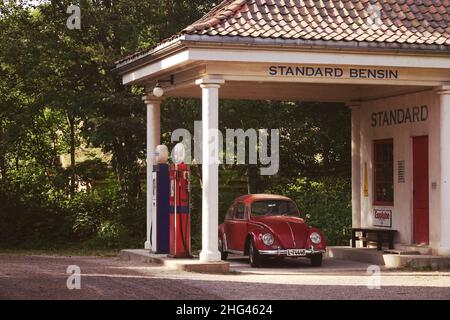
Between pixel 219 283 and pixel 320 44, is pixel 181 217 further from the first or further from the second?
pixel 320 44

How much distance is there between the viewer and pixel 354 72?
66.2 feet

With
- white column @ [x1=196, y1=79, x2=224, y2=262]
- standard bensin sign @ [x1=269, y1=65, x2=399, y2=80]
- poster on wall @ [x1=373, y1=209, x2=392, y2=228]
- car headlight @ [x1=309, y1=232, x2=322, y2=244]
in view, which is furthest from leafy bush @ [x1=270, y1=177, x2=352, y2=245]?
A: white column @ [x1=196, y1=79, x2=224, y2=262]

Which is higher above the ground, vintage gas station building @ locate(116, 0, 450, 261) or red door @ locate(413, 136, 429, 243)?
vintage gas station building @ locate(116, 0, 450, 261)

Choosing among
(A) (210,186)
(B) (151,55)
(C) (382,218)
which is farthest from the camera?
(C) (382,218)

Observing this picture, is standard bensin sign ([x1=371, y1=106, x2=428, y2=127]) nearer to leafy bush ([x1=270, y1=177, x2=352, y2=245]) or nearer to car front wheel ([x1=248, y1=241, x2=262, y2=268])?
car front wheel ([x1=248, y1=241, x2=262, y2=268])

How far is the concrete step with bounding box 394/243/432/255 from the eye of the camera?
21094mm

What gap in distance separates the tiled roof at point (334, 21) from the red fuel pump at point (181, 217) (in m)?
3.15

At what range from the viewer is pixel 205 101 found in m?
19.3

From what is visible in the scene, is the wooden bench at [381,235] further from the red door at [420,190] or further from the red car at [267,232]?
the red car at [267,232]

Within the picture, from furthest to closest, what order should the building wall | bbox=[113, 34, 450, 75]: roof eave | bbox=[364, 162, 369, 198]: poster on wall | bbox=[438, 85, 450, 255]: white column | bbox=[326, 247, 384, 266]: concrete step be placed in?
bbox=[364, 162, 369, 198]: poster on wall < bbox=[326, 247, 384, 266]: concrete step < the building wall < bbox=[438, 85, 450, 255]: white column < bbox=[113, 34, 450, 75]: roof eave

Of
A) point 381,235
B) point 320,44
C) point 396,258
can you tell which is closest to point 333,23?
point 320,44

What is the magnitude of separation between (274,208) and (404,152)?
327cm

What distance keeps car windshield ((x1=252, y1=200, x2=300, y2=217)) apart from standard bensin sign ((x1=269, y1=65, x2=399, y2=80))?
3.29 metres

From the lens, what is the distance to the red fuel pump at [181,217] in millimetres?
20578
